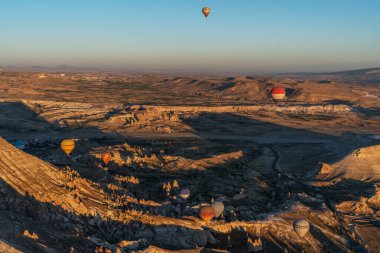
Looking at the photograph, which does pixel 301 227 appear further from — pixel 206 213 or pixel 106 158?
pixel 106 158

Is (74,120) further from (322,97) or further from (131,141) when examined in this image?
(322,97)

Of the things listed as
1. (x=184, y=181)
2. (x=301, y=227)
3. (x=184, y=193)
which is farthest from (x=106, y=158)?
(x=301, y=227)

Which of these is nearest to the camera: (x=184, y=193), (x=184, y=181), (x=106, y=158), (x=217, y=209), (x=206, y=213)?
(x=206, y=213)

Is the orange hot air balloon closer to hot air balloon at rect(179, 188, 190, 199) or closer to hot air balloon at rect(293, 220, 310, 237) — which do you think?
hot air balloon at rect(179, 188, 190, 199)

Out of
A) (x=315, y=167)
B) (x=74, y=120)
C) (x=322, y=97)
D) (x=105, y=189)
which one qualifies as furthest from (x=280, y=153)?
(x=322, y=97)

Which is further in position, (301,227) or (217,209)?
(217,209)
